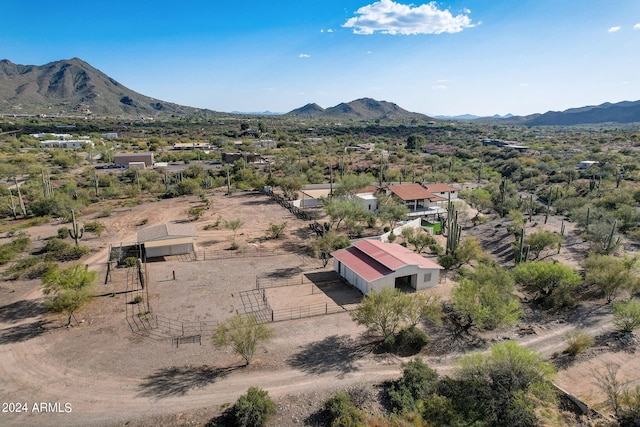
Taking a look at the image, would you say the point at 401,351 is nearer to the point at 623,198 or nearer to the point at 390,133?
the point at 623,198

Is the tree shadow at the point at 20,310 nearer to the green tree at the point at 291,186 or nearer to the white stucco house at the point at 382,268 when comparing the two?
the white stucco house at the point at 382,268

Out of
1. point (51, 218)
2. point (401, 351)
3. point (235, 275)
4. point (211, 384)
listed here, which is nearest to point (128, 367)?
point (211, 384)

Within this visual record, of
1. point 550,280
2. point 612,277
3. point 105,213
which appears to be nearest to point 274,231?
point 105,213

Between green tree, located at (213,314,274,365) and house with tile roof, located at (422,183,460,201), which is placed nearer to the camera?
green tree, located at (213,314,274,365)

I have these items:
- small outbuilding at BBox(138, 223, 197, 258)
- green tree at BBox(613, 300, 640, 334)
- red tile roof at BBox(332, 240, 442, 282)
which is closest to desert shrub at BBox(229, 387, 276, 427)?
red tile roof at BBox(332, 240, 442, 282)

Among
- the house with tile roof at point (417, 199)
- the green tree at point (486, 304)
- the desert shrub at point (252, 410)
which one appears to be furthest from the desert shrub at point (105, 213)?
the green tree at point (486, 304)

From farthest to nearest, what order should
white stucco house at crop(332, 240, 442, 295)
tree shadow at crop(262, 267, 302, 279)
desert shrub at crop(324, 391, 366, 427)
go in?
tree shadow at crop(262, 267, 302, 279) → white stucco house at crop(332, 240, 442, 295) → desert shrub at crop(324, 391, 366, 427)

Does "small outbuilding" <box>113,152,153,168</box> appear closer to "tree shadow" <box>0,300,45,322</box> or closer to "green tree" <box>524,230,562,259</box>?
"tree shadow" <box>0,300,45,322</box>
